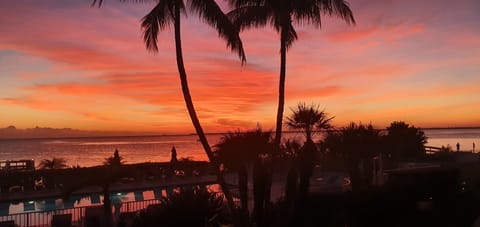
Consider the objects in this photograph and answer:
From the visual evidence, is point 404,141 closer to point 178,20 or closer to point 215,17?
point 215,17

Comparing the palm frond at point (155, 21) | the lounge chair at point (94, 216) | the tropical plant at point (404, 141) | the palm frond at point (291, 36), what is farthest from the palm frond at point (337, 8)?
the tropical plant at point (404, 141)

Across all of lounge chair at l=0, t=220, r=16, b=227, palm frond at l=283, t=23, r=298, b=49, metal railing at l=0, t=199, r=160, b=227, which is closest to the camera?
lounge chair at l=0, t=220, r=16, b=227

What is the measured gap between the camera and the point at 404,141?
26297 millimetres

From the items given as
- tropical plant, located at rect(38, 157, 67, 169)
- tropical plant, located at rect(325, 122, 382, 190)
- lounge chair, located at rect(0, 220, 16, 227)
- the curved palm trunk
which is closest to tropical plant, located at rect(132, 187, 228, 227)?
the curved palm trunk

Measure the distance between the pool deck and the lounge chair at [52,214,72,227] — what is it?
266 inches

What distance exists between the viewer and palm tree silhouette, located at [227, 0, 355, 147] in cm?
1227

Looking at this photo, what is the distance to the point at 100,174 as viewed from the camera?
1518cm

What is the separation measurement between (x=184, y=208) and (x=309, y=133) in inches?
250

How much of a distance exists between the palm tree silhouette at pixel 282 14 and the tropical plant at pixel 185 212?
234cm

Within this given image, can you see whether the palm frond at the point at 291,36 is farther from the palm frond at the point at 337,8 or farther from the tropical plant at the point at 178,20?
the tropical plant at the point at 178,20

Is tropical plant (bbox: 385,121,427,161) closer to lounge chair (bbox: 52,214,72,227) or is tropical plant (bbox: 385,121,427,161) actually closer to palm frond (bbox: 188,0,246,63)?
palm frond (bbox: 188,0,246,63)

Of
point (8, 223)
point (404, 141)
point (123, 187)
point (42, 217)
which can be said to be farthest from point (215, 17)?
point (404, 141)

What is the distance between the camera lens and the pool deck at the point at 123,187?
20516 mm

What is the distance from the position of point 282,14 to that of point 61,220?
8.07 metres
